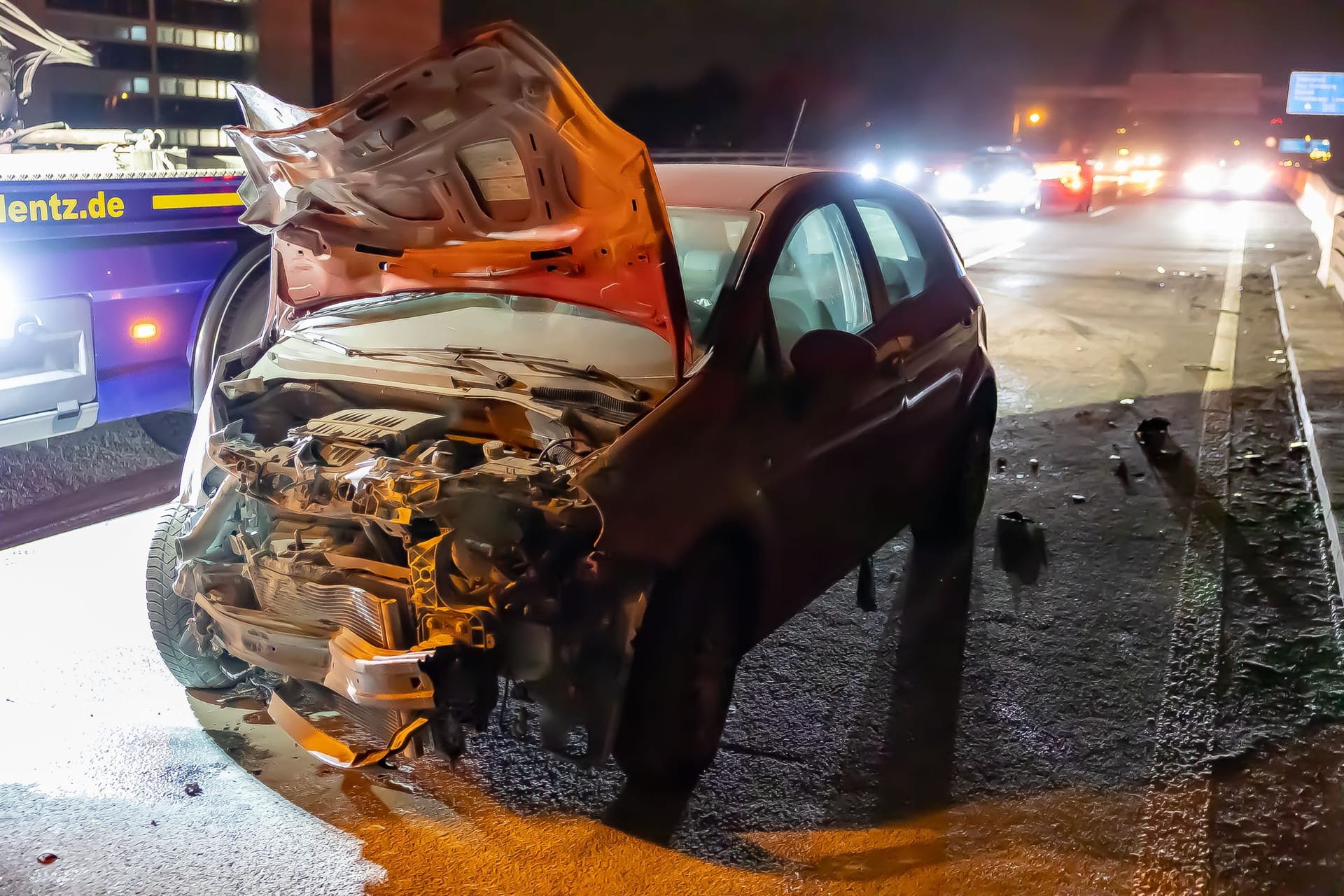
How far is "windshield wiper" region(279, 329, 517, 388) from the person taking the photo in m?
3.77

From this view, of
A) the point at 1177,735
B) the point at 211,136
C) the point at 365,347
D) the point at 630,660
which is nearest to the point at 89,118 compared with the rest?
the point at 211,136

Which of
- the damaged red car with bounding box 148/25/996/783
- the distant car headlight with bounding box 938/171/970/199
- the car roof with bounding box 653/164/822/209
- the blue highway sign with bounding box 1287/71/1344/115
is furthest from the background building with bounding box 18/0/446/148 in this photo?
the blue highway sign with bounding box 1287/71/1344/115

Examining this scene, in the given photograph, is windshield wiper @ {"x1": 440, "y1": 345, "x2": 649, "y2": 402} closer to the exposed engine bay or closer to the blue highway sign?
the exposed engine bay

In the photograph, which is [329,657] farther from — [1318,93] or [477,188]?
[1318,93]

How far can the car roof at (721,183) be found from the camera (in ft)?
13.9

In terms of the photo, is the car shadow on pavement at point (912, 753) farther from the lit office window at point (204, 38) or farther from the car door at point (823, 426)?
the lit office window at point (204, 38)

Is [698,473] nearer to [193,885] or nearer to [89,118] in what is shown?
[193,885]

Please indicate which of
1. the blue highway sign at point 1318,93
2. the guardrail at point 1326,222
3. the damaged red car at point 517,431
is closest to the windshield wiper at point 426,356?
the damaged red car at point 517,431

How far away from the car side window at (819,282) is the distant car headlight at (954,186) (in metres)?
22.7

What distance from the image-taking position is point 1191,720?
13.5ft

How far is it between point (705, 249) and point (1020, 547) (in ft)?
8.56

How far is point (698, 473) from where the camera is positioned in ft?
11.0

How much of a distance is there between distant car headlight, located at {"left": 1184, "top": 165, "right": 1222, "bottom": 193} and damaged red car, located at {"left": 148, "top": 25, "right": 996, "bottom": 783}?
136 ft

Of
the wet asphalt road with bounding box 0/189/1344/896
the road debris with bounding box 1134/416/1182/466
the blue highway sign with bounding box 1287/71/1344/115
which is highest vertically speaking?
the blue highway sign with bounding box 1287/71/1344/115
